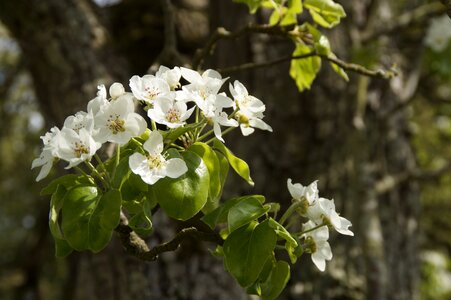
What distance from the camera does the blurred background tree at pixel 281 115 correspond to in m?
2.49

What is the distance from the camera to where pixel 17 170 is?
634cm

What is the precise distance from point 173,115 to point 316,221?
330 mm

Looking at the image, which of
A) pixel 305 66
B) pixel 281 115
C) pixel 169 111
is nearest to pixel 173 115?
pixel 169 111

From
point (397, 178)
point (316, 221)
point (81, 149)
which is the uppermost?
point (81, 149)

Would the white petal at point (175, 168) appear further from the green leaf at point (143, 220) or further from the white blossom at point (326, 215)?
the white blossom at point (326, 215)

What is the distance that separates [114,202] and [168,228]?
1.46 m

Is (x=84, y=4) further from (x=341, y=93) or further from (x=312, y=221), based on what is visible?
(x=312, y=221)

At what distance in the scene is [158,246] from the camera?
1.16 m

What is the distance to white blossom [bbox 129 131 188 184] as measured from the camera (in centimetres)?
98

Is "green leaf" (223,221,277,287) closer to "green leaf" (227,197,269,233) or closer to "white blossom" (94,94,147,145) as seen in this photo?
"green leaf" (227,197,269,233)

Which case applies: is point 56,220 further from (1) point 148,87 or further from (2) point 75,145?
(1) point 148,87

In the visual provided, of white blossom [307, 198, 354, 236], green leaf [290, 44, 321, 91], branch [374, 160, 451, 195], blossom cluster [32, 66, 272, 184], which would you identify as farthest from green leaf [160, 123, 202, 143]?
branch [374, 160, 451, 195]

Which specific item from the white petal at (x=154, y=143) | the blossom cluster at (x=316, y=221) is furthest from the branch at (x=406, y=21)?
the white petal at (x=154, y=143)

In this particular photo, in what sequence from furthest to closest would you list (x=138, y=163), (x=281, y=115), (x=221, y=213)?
(x=281, y=115), (x=221, y=213), (x=138, y=163)
